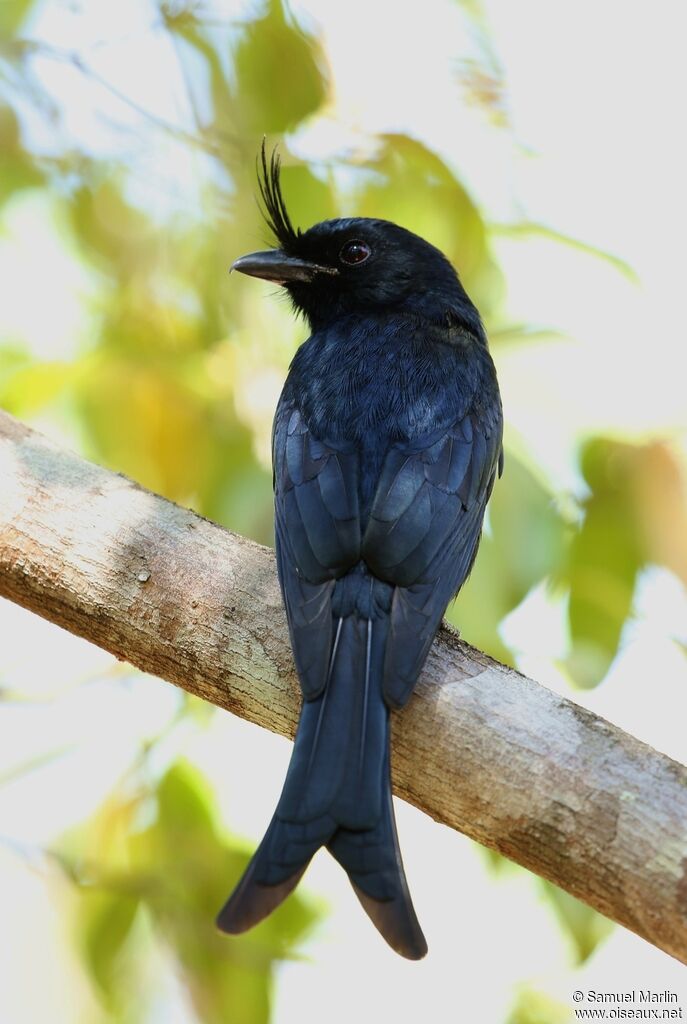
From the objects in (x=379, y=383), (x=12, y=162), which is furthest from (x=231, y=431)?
(x=12, y=162)

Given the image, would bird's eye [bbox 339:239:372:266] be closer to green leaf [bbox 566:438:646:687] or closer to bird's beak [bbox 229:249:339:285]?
bird's beak [bbox 229:249:339:285]

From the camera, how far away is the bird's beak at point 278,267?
4.11 m

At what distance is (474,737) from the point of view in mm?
2521

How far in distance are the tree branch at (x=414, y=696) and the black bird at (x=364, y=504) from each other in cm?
12

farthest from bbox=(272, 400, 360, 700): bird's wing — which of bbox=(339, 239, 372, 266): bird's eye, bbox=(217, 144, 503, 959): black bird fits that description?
bbox=(339, 239, 372, 266): bird's eye

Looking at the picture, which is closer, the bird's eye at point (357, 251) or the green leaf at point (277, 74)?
the green leaf at point (277, 74)

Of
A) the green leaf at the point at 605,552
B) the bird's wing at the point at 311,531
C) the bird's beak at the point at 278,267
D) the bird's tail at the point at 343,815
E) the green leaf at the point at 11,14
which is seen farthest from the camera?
the green leaf at the point at 11,14

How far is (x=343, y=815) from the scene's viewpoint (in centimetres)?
239

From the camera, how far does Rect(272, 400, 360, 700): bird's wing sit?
8.77ft

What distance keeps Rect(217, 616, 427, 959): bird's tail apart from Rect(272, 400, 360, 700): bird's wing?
0.22 feet

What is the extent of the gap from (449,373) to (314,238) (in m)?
0.93

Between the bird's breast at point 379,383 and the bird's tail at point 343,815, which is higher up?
the bird's breast at point 379,383

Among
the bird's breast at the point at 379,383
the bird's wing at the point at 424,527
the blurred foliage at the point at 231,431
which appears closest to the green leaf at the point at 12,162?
the blurred foliage at the point at 231,431

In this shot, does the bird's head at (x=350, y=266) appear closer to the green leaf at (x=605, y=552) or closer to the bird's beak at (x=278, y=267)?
the bird's beak at (x=278, y=267)
